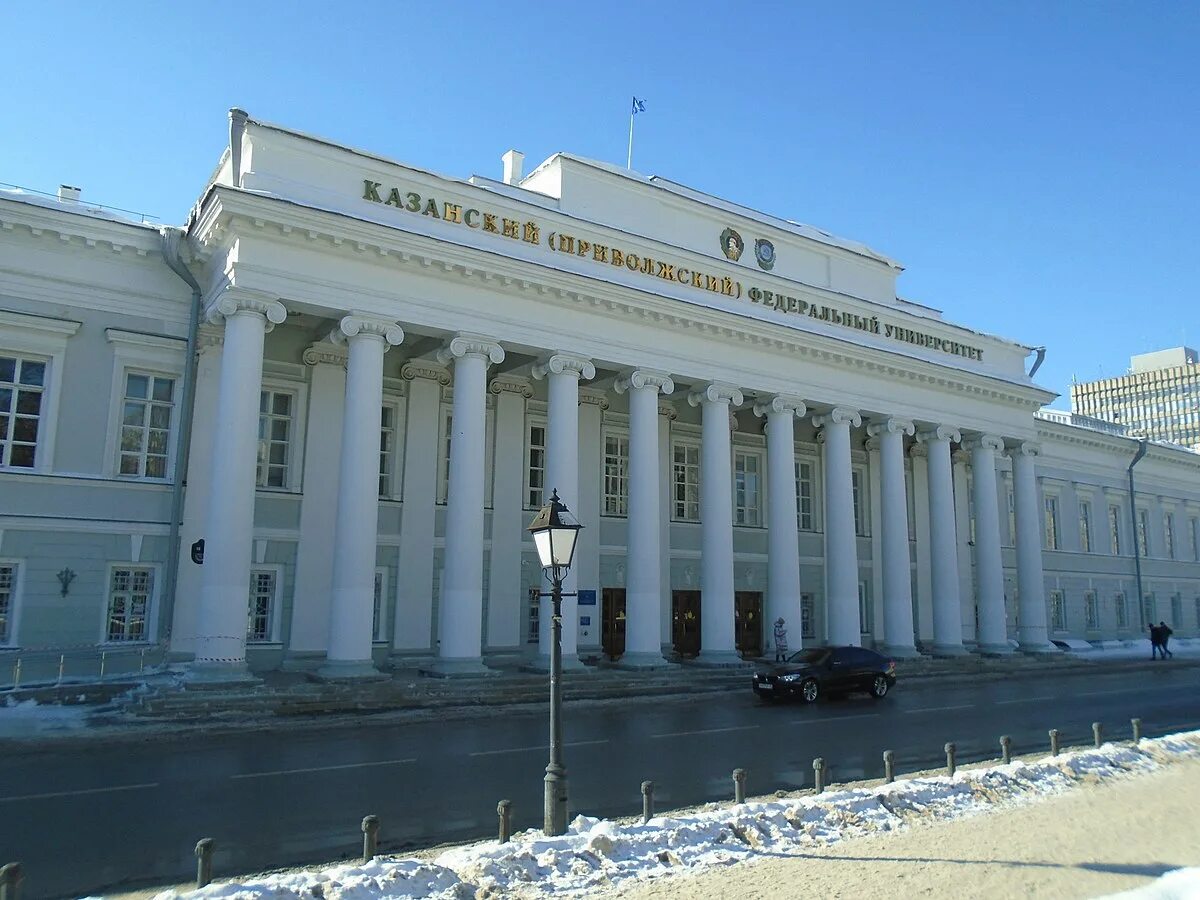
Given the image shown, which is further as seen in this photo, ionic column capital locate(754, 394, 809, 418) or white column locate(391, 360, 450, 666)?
ionic column capital locate(754, 394, 809, 418)

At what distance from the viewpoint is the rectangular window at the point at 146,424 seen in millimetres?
20312

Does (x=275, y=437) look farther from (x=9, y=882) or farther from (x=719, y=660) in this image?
(x=9, y=882)

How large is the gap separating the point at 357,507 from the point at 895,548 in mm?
A: 18054

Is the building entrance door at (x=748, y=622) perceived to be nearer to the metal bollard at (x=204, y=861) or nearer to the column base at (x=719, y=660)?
the column base at (x=719, y=660)

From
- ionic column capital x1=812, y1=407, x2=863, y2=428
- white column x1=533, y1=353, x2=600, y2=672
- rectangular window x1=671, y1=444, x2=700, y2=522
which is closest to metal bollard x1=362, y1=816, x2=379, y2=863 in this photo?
white column x1=533, y1=353, x2=600, y2=672

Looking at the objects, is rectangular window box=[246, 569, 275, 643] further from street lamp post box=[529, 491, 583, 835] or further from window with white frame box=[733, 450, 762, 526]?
window with white frame box=[733, 450, 762, 526]

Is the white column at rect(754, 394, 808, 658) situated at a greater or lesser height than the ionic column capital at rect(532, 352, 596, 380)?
lesser

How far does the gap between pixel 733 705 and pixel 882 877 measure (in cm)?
1300

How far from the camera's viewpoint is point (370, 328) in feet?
65.7

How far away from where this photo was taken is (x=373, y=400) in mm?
19828

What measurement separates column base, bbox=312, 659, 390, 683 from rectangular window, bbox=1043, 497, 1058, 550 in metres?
32.9

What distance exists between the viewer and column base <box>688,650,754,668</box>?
2447cm

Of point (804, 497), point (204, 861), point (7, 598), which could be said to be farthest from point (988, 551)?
point (204, 861)

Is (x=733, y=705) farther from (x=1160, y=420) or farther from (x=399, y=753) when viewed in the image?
(x=1160, y=420)
